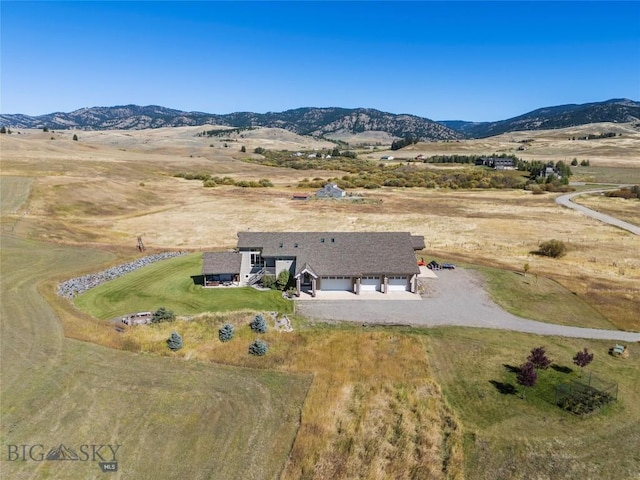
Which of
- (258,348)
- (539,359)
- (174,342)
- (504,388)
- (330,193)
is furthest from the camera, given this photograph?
(330,193)

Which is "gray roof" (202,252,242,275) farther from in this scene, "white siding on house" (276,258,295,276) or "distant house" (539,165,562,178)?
"distant house" (539,165,562,178)

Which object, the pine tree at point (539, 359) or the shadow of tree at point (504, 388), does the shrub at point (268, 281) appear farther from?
the pine tree at point (539, 359)

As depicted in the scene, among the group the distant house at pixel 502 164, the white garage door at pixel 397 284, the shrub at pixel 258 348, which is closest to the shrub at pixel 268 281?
the white garage door at pixel 397 284

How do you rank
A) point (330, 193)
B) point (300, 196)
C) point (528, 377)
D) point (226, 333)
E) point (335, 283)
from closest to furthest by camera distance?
point (528, 377), point (226, 333), point (335, 283), point (300, 196), point (330, 193)

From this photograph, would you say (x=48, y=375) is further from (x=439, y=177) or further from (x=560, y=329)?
(x=439, y=177)

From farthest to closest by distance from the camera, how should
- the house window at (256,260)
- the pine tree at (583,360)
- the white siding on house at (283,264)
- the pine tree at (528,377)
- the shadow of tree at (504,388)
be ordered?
the house window at (256,260) → the white siding on house at (283,264) → the pine tree at (583,360) → the shadow of tree at (504,388) → the pine tree at (528,377)

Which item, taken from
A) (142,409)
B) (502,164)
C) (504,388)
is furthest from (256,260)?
(502,164)

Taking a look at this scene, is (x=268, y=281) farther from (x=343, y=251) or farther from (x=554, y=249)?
(x=554, y=249)
